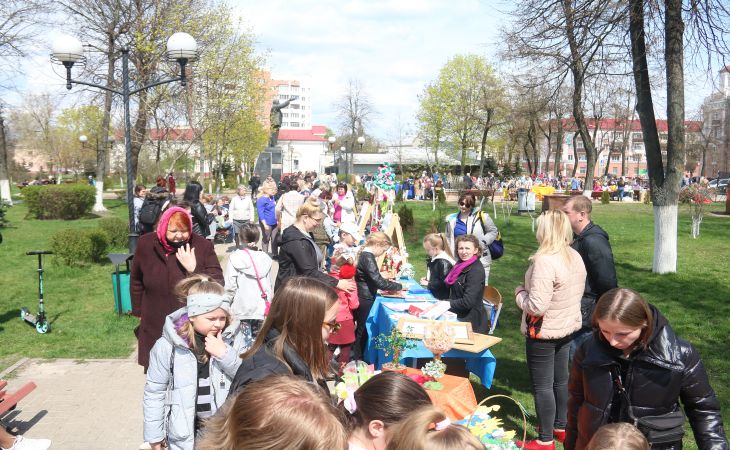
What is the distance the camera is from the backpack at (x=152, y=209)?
9.90 meters

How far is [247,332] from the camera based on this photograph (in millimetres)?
5250

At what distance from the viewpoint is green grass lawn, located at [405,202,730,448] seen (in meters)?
6.25

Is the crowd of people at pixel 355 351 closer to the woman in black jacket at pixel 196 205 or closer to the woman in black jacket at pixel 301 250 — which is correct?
the woman in black jacket at pixel 301 250

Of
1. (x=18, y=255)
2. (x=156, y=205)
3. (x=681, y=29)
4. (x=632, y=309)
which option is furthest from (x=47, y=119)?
(x=632, y=309)

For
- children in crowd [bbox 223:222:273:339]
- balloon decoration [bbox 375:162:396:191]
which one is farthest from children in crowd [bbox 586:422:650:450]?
balloon decoration [bbox 375:162:396:191]

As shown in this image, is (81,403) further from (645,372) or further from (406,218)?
(406,218)

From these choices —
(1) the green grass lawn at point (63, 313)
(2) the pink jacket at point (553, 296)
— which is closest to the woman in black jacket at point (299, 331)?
(2) the pink jacket at point (553, 296)

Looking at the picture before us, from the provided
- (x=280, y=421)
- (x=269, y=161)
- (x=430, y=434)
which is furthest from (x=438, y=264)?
(x=269, y=161)

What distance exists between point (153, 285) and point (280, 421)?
124 inches

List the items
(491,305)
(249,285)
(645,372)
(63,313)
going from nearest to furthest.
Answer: (645,372)
(249,285)
(491,305)
(63,313)

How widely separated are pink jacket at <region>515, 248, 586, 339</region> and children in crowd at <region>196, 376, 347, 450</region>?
283 cm

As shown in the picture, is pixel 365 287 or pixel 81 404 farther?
pixel 365 287

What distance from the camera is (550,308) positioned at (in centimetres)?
432

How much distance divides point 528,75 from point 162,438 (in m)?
13.2
